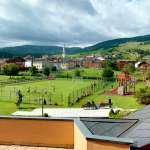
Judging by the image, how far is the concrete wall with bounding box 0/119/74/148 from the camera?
10.7 m

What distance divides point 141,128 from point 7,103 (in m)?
37.5

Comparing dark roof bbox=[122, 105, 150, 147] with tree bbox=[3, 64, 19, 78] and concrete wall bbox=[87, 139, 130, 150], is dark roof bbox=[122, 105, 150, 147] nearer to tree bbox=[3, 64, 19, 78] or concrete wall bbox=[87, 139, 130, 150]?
Result: concrete wall bbox=[87, 139, 130, 150]

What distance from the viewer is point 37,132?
1079 cm

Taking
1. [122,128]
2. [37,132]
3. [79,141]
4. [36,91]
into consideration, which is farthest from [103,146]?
[36,91]

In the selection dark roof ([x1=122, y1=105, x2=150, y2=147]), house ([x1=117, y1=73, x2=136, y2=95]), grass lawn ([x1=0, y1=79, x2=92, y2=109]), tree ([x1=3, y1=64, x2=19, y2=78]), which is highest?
dark roof ([x1=122, y1=105, x2=150, y2=147])

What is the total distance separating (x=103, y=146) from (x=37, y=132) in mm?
3650

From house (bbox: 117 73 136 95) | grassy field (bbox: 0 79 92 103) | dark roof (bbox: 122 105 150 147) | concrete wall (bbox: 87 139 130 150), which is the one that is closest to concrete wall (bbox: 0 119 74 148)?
dark roof (bbox: 122 105 150 147)

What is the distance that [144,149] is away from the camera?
23.5 ft

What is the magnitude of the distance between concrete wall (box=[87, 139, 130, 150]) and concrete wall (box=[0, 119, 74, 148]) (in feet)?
9.30

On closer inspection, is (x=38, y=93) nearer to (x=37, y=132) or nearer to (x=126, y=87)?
(x=126, y=87)

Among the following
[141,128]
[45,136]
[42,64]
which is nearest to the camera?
[141,128]

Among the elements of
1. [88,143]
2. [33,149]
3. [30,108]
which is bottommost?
[30,108]

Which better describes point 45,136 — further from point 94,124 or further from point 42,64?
point 42,64

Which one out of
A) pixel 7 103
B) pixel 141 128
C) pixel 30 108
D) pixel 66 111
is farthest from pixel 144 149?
pixel 7 103
